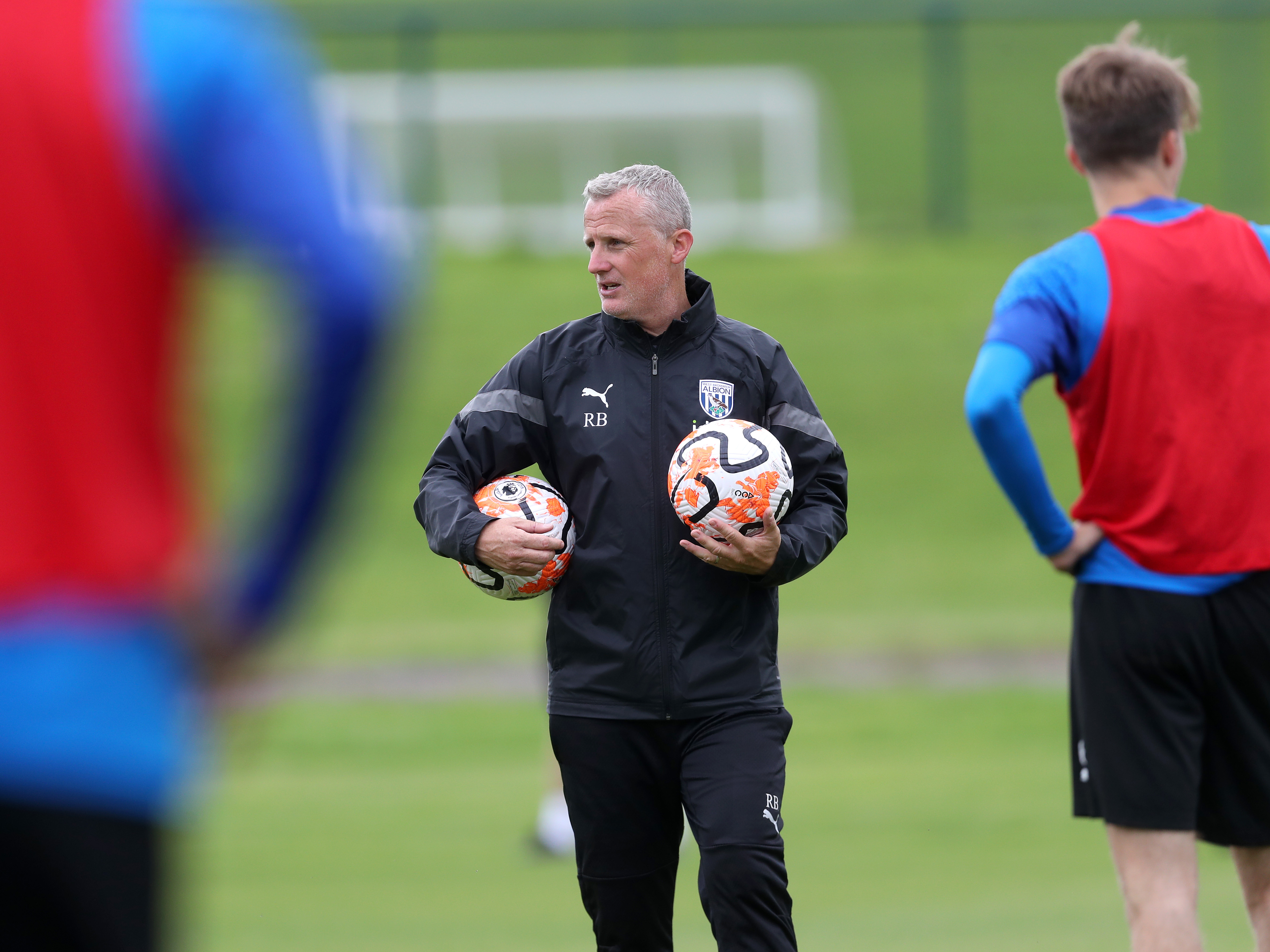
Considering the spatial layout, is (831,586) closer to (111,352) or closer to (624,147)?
(624,147)

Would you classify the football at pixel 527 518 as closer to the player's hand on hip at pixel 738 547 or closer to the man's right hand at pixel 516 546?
the man's right hand at pixel 516 546

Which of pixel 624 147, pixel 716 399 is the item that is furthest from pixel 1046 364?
pixel 624 147

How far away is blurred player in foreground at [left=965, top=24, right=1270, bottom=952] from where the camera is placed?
14.7 ft

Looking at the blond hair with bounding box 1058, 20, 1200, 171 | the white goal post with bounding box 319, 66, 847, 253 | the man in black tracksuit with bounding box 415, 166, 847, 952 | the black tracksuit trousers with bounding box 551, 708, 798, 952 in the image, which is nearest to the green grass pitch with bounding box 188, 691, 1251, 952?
the black tracksuit trousers with bounding box 551, 708, 798, 952

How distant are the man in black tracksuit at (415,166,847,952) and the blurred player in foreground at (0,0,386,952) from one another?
295 cm

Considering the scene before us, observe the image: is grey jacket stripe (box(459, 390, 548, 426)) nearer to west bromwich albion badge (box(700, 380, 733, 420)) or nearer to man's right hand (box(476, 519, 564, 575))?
man's right hand (box(476, 519, 564, 575))

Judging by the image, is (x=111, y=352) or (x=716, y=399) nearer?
(x=111, y=352)

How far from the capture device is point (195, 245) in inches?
77.5

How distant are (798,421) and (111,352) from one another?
344 cm

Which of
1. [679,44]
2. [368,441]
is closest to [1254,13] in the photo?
[679,44]

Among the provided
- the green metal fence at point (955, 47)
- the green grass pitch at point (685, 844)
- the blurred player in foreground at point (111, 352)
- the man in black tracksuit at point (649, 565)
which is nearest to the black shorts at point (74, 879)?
the blurred player in foreground at point (111, 352)

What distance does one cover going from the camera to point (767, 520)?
16.1 feet

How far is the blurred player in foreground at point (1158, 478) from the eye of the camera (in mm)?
4488

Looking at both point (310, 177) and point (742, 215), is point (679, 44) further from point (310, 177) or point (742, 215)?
point (310, 177)
